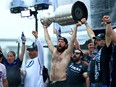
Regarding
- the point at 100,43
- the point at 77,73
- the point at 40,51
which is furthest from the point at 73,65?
the point at 100,43

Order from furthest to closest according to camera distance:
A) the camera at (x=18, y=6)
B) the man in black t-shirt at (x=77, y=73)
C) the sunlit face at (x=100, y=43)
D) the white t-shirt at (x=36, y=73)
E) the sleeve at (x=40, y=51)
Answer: the camera at (x=18, y=6) → the white t-shirt at (x=36, y=73) → the sleeve at (x=40, y=51) → the man in black t-shirt at (x=77, y=73) → the sunlit face at (x=100, y=43)

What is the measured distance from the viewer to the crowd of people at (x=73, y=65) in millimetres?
→ 4922

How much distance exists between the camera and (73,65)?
6.33 m

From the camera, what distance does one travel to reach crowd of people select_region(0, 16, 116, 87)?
194 inches

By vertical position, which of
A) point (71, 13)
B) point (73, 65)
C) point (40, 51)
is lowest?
point (73, 65)

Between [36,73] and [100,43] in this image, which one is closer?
[100,43]

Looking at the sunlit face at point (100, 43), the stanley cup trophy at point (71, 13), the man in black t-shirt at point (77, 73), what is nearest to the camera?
the sunlit face at point (100, 43)

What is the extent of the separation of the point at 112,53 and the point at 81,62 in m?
1.52

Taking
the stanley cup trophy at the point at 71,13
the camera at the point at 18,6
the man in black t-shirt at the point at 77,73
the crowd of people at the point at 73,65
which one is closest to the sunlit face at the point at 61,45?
the crowd of people at the point at 73,65

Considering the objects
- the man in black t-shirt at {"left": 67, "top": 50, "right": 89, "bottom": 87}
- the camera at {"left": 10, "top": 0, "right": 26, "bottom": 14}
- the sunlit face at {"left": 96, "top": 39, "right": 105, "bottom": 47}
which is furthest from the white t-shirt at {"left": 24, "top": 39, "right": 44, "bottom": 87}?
the camera at {"left": 10, "top": 0, "right": 26, "bottom": 14}

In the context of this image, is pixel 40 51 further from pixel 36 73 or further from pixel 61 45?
pixel 61 45

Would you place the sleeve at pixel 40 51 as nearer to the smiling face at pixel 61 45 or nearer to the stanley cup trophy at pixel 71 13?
the smiling face at pixel 61 45

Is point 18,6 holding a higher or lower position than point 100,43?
higher

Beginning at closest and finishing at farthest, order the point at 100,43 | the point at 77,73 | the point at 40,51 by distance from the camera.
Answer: the point at 100,43, the point at 77,73, the point at 40,51
